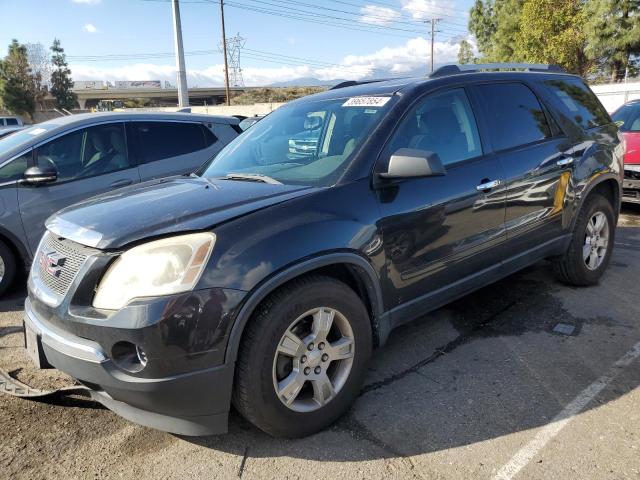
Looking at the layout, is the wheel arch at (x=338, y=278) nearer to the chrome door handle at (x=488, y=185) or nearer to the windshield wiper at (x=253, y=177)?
the windshield wiper at (x=253, y=177)

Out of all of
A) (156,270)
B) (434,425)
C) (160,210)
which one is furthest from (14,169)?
(434,425)

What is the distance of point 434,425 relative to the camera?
2.71 m

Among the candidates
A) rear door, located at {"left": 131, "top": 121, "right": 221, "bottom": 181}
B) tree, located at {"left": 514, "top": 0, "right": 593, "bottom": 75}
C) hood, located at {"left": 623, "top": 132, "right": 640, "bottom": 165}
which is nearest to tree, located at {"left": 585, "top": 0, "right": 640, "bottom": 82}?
tree, located at {"left": 514, "top": 0, "right": 593, "bottom": 75}

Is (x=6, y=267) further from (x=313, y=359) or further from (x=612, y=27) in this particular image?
(x=612, y=27)

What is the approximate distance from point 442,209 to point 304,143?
1.01 m

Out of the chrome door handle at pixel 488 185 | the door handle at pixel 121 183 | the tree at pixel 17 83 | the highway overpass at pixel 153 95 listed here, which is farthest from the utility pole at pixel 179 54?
the highway overpass at pixel 153 95

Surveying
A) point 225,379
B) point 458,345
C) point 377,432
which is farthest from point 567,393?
point 225,379

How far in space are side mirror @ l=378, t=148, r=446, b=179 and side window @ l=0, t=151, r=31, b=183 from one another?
3884 mm

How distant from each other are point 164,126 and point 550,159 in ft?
13.4

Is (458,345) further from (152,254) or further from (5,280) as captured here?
(5,280)

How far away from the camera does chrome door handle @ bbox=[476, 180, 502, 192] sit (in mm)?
3342

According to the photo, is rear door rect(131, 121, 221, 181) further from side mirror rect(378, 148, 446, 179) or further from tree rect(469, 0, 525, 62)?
tree rect(469, 0, 525, 62)

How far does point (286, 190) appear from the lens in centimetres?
271

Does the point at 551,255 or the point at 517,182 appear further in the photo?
the point at 551,255
